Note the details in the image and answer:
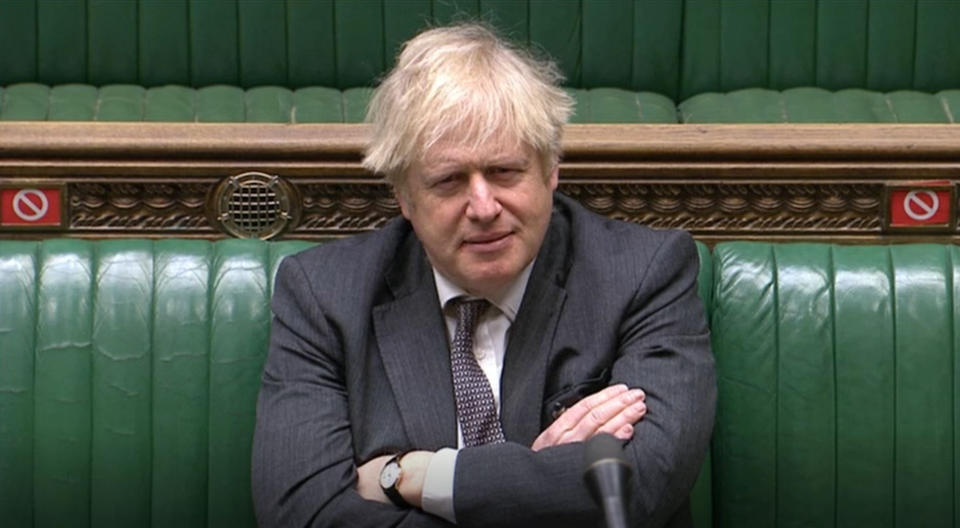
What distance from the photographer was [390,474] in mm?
1507

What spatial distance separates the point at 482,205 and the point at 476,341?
167mm

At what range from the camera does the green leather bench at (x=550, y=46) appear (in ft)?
8.81

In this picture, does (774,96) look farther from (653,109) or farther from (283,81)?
(283,81)

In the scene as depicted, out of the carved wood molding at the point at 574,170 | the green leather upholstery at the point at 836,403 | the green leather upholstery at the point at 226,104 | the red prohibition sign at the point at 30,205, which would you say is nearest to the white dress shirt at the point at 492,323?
the green leather upholstery at the point at 836,403

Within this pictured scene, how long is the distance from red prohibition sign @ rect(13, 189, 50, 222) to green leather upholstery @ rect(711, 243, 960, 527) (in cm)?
86

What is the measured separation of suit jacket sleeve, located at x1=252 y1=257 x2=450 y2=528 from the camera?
4.89 ft

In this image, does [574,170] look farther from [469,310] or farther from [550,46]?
[550,46]

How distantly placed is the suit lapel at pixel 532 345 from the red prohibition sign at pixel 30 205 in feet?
2.42

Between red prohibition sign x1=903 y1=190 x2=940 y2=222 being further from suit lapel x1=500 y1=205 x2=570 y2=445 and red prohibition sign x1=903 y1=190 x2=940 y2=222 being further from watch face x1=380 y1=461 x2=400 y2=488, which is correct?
watch face x1=380 y1=461 x2=400 y2=488

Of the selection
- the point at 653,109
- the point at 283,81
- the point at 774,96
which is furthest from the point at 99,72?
the point at 774,96

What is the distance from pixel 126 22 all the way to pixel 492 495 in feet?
4.81

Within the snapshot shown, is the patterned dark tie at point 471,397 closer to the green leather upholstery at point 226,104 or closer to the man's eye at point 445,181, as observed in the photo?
the man's eye at point 445,181

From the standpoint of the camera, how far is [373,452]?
1.55m

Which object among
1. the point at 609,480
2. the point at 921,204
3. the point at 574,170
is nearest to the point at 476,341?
the point at 574,170
